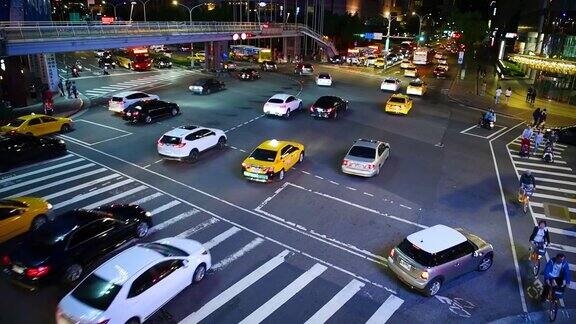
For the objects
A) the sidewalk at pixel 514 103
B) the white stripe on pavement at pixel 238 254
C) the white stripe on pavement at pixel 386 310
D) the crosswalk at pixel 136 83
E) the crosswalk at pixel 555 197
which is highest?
the crosswalk at pixel 136 83

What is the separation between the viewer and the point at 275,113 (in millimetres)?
32531

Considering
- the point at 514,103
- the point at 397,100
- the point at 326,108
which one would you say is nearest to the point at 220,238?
the point at 326,108

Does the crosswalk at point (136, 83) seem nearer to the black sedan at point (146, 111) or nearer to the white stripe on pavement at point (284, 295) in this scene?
the black sedan at point (146, 111)

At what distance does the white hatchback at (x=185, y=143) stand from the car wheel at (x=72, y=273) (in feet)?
33.1

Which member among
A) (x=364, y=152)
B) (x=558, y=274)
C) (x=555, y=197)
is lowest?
(x=555, y=197)

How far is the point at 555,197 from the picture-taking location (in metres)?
20.1

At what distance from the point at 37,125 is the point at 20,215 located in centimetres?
1307

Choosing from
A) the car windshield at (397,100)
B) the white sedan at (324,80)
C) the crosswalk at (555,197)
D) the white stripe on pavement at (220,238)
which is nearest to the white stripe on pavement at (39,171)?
the white stripe on pavement at (220,238)

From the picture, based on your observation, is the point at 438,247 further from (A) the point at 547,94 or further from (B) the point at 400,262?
(A) the point at 547,94

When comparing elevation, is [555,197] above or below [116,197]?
below

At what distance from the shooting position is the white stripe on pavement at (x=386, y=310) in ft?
36.9

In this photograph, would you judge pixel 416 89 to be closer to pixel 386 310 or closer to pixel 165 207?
pixel 165 207

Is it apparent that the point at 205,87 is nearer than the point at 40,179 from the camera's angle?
No

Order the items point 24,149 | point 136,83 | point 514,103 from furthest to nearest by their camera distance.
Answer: point 136,83 < point 514,103 < point 24,149
